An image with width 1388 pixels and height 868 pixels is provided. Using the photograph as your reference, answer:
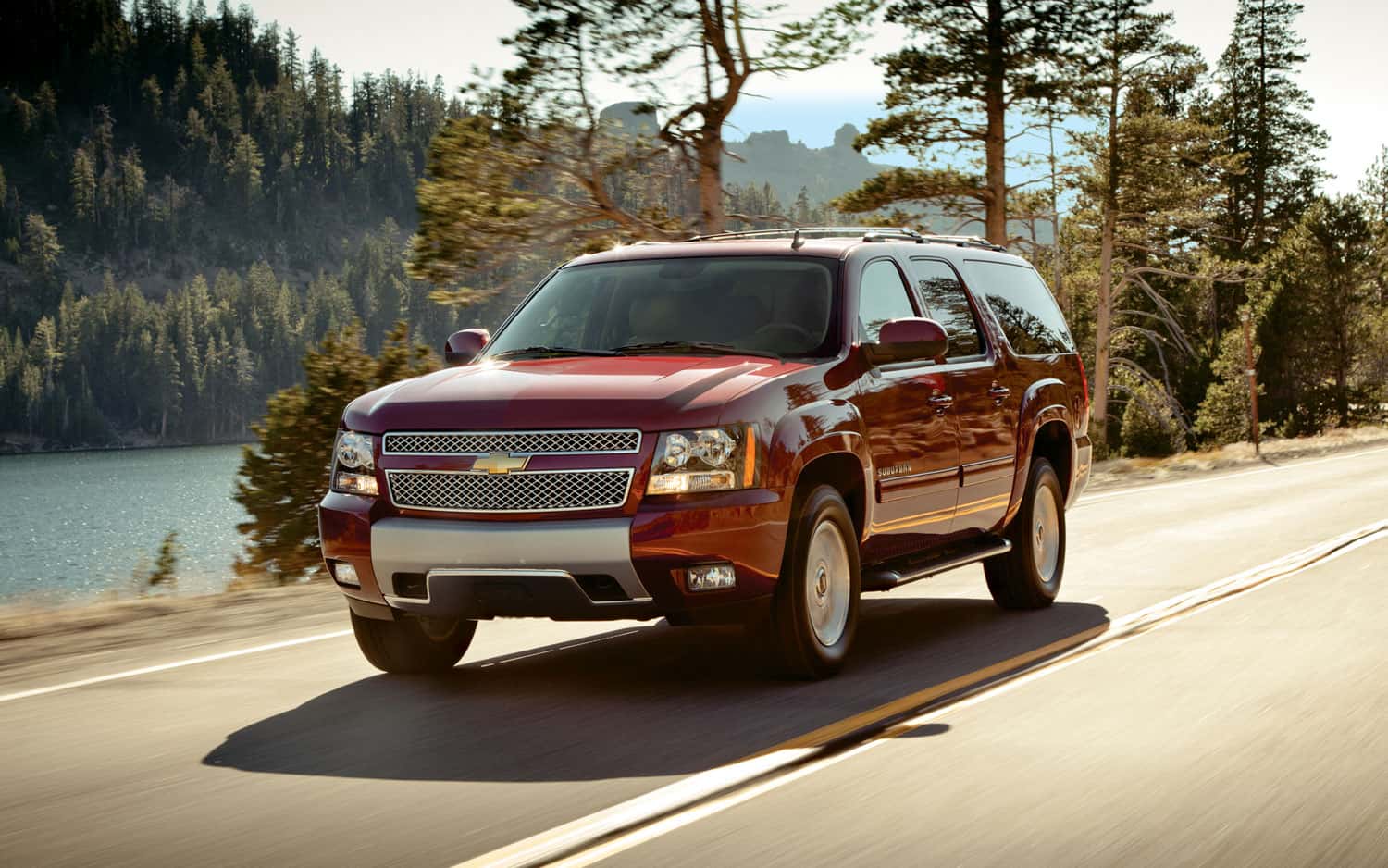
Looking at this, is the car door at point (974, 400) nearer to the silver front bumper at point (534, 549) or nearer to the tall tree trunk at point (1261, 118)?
the silver front bumper at point (534, 549)

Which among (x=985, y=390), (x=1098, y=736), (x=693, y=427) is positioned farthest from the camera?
(x=985, y=390)

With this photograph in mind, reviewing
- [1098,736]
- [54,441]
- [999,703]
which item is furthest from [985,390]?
[54,441]

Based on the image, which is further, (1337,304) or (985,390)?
(1337,304)

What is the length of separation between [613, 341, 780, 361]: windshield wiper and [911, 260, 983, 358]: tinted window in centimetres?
156

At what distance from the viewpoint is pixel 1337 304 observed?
63406 millimetres

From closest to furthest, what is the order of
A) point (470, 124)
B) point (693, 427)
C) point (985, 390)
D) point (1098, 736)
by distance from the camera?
point (1098, 736), point (693, 427), point (985, 390), point (470, 124)

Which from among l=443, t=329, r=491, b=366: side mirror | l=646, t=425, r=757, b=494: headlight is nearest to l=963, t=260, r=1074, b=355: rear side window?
l=443, t=329, r=491, b=366: side mirror

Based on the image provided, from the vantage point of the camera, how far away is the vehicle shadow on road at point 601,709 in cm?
580

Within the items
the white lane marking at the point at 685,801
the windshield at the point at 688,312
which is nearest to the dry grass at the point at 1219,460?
the windshield at the point at 688,312

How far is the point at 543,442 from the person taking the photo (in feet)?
21.5

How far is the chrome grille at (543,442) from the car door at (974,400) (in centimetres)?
275

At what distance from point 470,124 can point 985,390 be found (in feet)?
55.4

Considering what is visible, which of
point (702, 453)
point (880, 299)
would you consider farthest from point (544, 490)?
point (880, 299)

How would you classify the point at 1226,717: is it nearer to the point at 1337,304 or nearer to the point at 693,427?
the point at 693,427
